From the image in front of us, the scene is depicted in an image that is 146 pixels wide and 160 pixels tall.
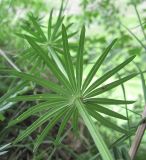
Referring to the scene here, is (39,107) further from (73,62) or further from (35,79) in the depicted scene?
(73,62)

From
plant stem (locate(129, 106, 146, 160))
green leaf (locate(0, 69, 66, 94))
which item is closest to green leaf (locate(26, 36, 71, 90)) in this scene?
green leaf (locate(0, 69, 66, 94))

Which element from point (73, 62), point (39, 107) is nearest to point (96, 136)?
point (39, 107)

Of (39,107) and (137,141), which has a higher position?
(39,107)

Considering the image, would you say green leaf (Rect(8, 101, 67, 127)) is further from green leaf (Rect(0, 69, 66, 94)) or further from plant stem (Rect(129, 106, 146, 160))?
plant stem (Rect(129, 106, 146, 160))

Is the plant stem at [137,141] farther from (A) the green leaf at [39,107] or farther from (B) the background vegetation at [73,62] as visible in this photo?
(A) the green leaf at [39,107]

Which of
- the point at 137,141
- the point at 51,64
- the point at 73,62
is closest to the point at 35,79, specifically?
the point at 51,64

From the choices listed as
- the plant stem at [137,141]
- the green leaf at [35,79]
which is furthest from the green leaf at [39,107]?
the plant stem at [137,141]

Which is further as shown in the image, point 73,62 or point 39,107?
point 73,62

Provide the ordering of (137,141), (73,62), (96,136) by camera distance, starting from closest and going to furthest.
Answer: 1. (96,136)
2. (137,141)
3. (73,62)

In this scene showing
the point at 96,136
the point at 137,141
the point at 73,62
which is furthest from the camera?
the point at 73,62
